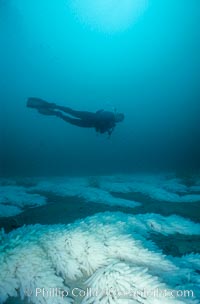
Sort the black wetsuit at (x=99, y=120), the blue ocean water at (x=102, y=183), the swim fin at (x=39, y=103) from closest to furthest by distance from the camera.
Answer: the blue ocean water at (x=102, y=183) < the black wetsuit at (x=99, y=120) < the swim fin at (x=39, y=103)

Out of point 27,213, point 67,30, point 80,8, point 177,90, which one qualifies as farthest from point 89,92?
point 27,213

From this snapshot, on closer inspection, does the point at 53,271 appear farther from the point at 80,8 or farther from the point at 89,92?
the point at 89,92

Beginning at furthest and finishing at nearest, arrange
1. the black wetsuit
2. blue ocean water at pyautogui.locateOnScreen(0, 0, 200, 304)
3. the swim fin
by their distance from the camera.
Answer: the swim fin < the black wetsuit < blue ocean water at pyautogui.locateOnScreen(0, 0, 200, 304)

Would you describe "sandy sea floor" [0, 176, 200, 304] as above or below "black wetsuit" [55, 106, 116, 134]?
below

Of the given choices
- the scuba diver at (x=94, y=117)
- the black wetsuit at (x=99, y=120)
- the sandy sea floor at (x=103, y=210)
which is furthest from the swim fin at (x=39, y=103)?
the sandy sea floor at (x=103, y=210)

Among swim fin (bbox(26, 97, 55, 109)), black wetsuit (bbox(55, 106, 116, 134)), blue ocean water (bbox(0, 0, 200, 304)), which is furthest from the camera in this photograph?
swim fin (bbox(26, 97, 55, 109))

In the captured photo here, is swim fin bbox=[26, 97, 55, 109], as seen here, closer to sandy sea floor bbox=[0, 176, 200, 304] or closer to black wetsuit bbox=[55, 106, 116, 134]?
black wetsuit bbox=[55, 106, 116, 134]

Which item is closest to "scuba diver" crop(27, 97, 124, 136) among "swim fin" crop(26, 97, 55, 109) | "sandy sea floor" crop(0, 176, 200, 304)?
"swim fin" crop(26, 97, 55, 109)

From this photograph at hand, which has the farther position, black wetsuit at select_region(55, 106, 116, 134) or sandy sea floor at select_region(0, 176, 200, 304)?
black wetsuit at select_region(55, 106, 116, 134)

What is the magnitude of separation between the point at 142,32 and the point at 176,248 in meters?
53.8

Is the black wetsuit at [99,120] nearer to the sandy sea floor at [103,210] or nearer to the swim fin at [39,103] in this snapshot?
the swim fin at [39,103]

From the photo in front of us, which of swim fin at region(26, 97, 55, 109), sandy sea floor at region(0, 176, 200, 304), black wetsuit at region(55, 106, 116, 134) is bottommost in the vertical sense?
sandy sea floor at region(0, 176, 200, 304)

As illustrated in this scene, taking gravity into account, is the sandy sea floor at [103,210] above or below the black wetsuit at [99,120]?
below

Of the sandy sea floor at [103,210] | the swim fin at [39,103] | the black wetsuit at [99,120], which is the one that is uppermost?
the swim fin at [39,103]
